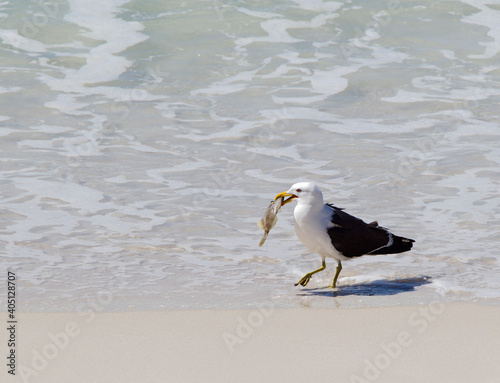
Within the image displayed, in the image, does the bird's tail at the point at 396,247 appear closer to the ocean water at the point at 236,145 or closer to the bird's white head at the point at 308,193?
the ocean water at the point at 236,145

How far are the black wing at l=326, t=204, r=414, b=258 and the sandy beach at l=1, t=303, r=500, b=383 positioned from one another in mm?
653

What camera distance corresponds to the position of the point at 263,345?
3938 mm

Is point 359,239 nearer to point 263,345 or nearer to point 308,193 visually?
point 308,193

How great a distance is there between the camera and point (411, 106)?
9609 mm

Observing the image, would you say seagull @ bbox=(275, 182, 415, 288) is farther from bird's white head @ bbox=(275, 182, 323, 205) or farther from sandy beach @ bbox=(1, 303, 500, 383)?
sandy beach @ bbox=(1, 303, 500, 383)

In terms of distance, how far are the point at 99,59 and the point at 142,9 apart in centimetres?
221

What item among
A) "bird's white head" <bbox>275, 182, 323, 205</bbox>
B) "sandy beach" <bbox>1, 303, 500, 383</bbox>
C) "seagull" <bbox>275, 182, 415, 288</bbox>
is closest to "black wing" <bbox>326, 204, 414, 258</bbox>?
"seagull" <bbox>275, 182, 415, 288</bbox>

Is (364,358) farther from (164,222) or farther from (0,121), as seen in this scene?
(0,121)

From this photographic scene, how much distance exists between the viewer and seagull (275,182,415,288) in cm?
499

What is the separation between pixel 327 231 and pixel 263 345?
128cm

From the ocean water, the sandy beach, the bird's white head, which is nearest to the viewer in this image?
the sandy beach

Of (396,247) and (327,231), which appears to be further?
(396,247)

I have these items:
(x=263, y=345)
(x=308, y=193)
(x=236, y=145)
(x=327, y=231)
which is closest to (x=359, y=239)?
(x=327, y=231)

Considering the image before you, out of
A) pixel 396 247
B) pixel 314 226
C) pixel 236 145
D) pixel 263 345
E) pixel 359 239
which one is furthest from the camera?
pixel 236 145
